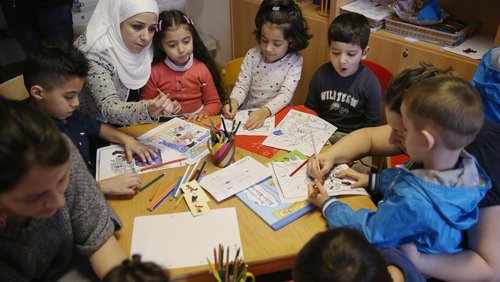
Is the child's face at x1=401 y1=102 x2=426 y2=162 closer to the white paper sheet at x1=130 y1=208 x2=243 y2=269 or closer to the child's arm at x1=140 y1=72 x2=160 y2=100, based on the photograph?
the white paper sheet at x1=130 y1=208 x2=243 y2=269

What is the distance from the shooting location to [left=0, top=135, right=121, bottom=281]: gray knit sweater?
97 cm

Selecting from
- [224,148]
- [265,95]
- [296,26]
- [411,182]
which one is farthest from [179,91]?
[411,182]

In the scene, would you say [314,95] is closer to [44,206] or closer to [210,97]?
[210,97]

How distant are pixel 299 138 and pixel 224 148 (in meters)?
0.36

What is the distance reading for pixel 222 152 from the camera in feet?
4.52

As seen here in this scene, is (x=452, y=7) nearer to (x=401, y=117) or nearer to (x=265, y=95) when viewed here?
(x=265, y=95)

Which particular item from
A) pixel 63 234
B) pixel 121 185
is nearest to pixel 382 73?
pixel 121 185

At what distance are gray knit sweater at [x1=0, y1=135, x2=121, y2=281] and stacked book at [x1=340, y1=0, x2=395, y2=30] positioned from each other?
2022mm

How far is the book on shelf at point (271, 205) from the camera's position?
1.17m

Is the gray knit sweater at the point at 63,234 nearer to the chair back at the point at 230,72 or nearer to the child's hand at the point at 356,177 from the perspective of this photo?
the child's hand at the point at 356,177

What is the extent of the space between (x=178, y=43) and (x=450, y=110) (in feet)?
4.68

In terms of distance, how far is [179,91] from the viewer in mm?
2133

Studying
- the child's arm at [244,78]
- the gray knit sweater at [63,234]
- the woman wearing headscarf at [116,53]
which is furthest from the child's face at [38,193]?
the child's arm at [244,78]

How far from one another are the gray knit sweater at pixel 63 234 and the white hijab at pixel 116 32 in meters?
0.89
